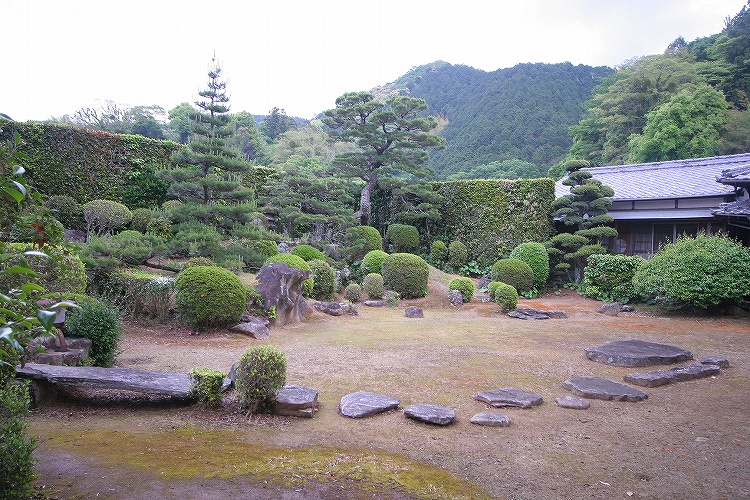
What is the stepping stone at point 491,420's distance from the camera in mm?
4230

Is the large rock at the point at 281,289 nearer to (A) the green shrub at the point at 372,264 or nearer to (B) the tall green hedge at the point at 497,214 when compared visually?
(A) the green shrub at the point at 372,264

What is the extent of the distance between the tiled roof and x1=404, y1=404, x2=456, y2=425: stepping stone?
14.8 meters

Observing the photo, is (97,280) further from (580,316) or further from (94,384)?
(580,316)

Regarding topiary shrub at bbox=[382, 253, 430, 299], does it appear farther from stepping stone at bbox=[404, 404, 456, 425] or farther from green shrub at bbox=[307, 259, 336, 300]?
stepping stone at bbox=[404, 404, 456, 425]

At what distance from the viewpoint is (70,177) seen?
12.8 meters

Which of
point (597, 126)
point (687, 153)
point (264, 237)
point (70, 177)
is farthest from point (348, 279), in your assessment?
point (597, 126)

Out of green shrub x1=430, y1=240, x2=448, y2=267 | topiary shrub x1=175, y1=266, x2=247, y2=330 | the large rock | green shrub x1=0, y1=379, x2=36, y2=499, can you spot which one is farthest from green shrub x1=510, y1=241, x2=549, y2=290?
green shrub x1=0, y1=379, x2=36, y2=499

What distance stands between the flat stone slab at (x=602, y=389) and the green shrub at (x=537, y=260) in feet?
33.0

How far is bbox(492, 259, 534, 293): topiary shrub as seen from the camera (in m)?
14.5

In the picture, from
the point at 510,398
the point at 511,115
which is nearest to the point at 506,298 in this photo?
the point at 510,398

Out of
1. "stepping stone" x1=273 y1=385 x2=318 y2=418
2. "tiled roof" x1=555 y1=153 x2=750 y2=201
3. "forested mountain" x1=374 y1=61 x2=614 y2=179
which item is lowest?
"stepping stone" x1=273 y1=385 x2=318 y2=418

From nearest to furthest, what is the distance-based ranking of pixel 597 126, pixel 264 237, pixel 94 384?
1. pixel 94 384
2. pixel 264 237
3. pixel 597 126

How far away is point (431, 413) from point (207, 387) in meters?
2.12

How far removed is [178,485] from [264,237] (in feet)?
26.8
